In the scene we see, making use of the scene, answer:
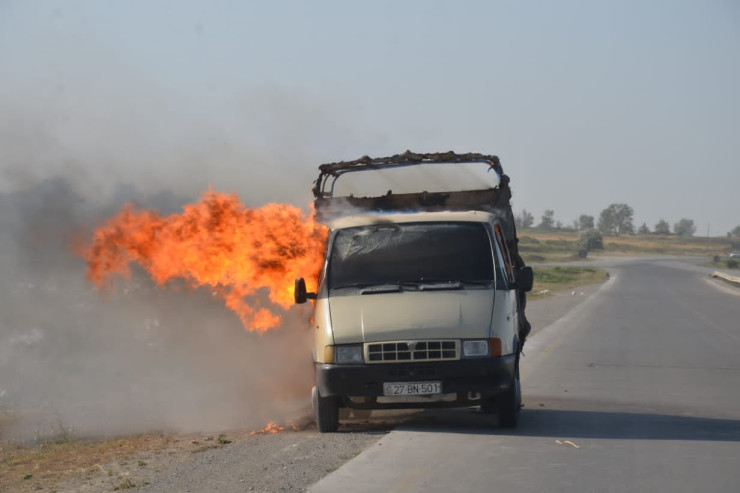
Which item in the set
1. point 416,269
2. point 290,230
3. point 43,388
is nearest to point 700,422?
point 416,269

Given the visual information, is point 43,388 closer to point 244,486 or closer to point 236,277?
point 236,277

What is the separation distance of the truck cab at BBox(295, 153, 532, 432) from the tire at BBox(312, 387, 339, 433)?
10 mm

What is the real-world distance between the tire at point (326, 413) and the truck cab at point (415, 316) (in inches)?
0.4

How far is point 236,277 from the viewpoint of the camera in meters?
13.5

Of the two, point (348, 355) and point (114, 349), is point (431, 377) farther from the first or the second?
point (114, 349)

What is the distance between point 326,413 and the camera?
10.1 meters

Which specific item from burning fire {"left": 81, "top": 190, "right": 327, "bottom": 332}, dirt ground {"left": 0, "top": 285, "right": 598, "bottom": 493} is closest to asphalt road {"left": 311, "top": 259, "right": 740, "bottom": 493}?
dirt ground {"left": 0, "top": 285, "right": 598, "bottom": 493}

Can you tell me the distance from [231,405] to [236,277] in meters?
1.88

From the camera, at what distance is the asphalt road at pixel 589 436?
299 inches

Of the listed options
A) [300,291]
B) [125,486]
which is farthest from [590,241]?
[125,486]

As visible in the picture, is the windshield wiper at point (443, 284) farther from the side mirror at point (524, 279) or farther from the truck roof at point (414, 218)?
the truck roof at point (414, 218)

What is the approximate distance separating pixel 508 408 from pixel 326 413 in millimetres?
1820

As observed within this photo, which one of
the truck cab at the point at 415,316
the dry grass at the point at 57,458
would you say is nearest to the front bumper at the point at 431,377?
the truck cab at the point at 415,316

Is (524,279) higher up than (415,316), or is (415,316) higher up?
(524,279)
